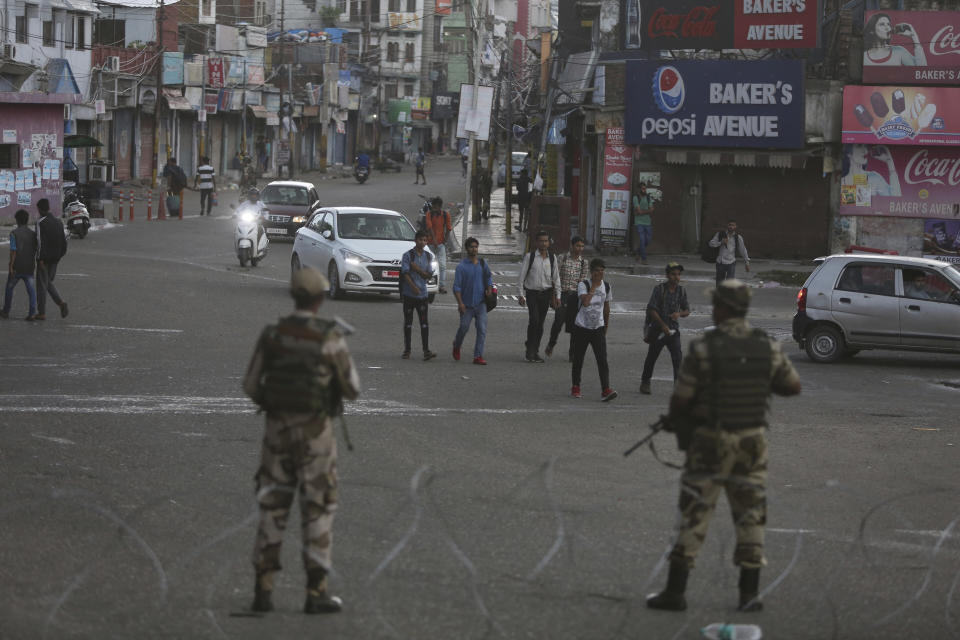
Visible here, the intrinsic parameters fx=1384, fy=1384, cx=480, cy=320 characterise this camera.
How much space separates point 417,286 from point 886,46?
20164 millimetres

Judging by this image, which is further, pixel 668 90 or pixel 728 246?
pixel 668 90

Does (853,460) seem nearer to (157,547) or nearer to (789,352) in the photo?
(157,547)

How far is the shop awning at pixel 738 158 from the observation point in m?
34.2

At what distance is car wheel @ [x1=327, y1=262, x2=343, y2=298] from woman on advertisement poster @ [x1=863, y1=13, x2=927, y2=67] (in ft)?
52.1

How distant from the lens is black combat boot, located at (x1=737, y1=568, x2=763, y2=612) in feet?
22.6

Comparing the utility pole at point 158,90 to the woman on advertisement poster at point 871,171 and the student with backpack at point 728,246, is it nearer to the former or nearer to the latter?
the woman on advertisement poster at point 871,171

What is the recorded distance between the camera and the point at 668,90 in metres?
35.5

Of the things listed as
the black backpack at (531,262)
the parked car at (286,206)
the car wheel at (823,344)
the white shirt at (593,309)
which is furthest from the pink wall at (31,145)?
the white shirt at (593,309)

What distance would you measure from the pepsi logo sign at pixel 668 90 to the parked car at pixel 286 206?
10.2m

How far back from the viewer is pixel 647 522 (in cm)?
904

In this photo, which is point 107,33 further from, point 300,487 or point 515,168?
point 300,487

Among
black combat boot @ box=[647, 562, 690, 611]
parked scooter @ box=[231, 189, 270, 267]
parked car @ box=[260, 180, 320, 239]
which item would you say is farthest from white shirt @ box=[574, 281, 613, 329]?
parked car @ box=[260, 180, 320, 239]

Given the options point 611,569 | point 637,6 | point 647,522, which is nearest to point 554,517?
point 647,522

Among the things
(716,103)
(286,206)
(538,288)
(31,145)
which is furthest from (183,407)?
(31,145)
